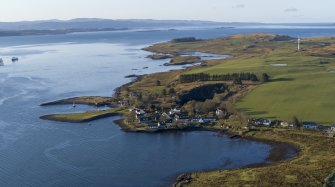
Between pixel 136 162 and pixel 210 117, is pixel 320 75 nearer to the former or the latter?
pixel 210 117

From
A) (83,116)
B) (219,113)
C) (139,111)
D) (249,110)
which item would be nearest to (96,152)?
(83,116)

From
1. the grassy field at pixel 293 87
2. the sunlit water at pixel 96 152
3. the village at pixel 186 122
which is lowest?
the sunlit water at pixel 96 152

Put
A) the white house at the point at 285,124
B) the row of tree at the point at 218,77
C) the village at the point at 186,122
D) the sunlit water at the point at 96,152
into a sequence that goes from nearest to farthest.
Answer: the sunlit water at the point at 96,152, the village at the point at 186,122, the white house at the point at 285,124, the row of tree at the point at 218,77

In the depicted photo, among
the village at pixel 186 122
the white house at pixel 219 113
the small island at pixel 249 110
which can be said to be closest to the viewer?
the small island at pixel 249 110

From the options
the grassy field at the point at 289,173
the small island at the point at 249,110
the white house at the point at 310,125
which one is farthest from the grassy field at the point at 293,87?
the grassy field at the point at 289,173

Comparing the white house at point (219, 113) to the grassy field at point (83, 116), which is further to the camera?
the grassy field at point (83, 116)

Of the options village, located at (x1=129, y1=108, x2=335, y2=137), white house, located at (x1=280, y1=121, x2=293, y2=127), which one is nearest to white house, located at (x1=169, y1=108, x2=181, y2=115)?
village, located at (x1=129, y1=108, x2=335, y2=137)

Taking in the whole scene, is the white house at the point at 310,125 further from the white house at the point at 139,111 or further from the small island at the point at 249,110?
the white house at the point at 139,111
